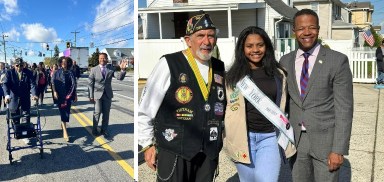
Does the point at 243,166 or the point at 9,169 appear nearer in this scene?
the point at 9,169

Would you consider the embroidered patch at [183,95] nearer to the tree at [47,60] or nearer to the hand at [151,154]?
the hand at [151,154]

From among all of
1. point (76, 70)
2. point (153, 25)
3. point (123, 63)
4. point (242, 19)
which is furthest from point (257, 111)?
point (242, 19)

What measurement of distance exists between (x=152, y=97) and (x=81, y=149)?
69cm

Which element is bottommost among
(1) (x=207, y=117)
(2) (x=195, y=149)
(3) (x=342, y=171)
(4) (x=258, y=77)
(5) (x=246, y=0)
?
(3) (x=342, y=171)

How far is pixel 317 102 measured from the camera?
2.69m

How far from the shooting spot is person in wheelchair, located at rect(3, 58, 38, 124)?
2324mm

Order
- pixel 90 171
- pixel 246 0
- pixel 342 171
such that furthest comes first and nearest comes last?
1. pixel 246 0
2. pixel 342 171
3. pixel 90 171

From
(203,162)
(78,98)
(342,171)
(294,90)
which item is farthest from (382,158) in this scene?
(78,98)

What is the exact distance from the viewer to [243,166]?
284cm

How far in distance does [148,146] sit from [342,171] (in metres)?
3.24

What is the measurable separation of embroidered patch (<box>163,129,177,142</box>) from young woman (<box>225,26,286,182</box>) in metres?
0.42

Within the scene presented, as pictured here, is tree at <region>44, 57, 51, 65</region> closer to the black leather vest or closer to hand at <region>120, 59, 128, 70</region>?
hand at <region>120, 59, 128, 70</region>

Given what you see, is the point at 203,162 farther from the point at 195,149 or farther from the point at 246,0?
the point at 246,0

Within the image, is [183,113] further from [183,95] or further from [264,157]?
[264,157]
